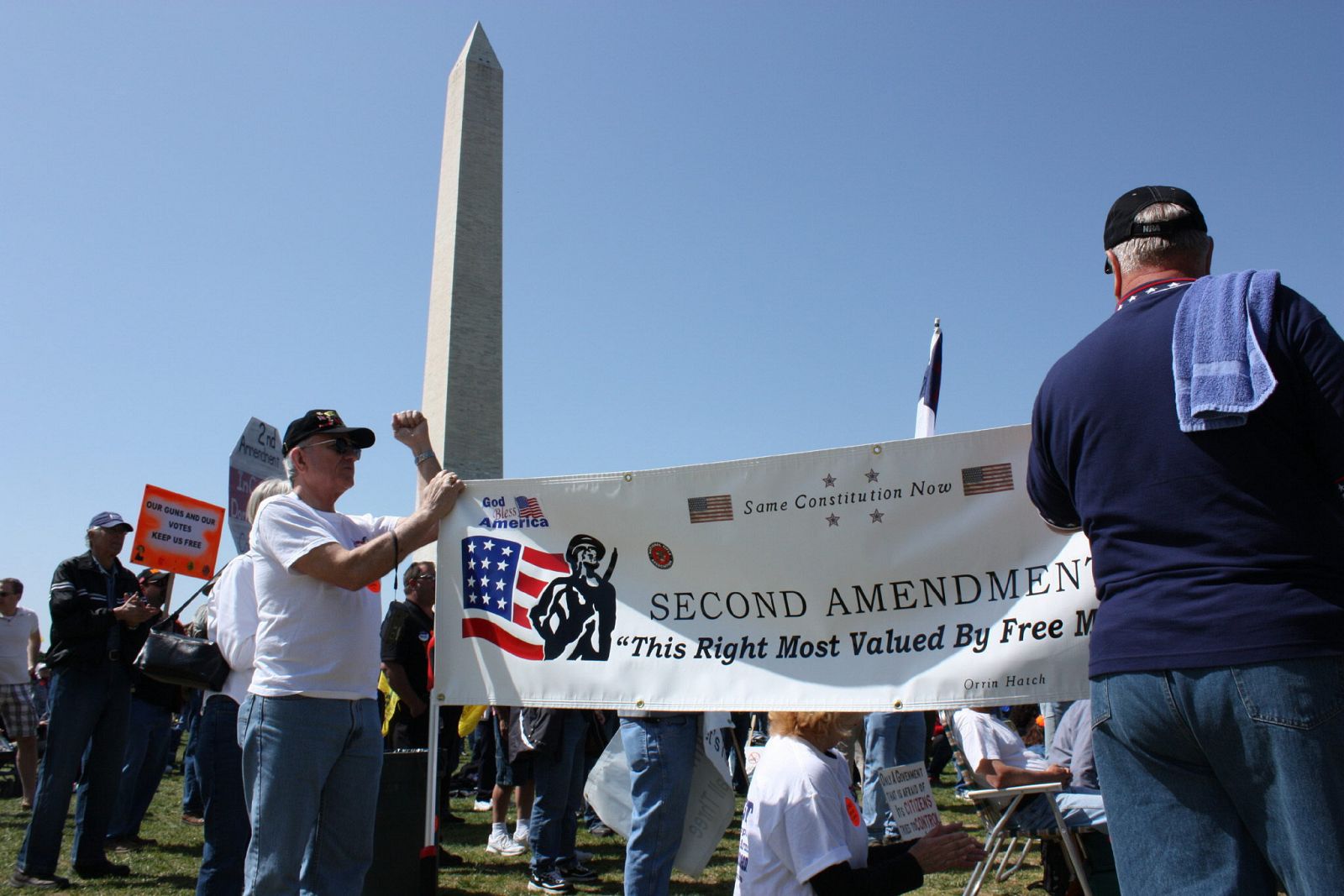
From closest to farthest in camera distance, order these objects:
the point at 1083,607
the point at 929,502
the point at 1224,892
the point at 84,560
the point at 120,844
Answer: the point at 1224,892 → the point at 1083,607 → the point at 929,502 → the point at 84,560 → the point at 120,844

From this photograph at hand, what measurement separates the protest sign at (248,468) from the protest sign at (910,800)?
3.78 meters

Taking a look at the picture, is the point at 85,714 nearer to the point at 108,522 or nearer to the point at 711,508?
the point at 108,522

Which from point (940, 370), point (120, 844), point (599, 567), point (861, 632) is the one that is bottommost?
point (120, 844)

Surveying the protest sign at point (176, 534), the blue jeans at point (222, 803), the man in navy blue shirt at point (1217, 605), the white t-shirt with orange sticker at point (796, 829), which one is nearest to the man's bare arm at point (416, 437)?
the blue jeans at point (222, 803)

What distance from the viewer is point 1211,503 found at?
1.76m

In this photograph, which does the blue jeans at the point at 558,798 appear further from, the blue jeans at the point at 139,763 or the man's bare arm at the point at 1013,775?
the blue jeans at the point at 139,763

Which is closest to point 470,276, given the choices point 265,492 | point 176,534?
point 176,534

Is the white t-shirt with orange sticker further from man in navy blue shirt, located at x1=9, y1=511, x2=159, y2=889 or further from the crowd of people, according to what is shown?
man in navy blue shirt, located at x1=9, y1=511, x2=159, y2=889

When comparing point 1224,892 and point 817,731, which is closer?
point 1224,892

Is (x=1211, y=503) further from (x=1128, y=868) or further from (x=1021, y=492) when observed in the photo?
(x=1021, y=492)

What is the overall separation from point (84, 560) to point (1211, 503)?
5.91 m

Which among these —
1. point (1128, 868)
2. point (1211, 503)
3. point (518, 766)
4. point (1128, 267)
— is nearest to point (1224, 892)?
point (1128, 868)

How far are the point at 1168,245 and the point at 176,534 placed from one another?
6579mm

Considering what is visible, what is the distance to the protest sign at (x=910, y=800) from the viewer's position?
3334mm
